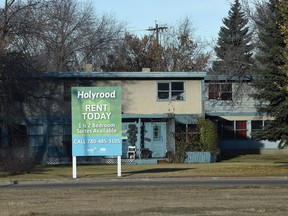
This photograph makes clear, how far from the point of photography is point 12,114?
36938mm

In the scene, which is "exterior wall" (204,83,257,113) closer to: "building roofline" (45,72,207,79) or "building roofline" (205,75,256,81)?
"building roofline" (205,75,256,81)

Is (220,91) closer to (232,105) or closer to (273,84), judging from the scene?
(232,105)

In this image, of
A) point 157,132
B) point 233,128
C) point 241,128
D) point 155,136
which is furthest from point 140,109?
point 241,128

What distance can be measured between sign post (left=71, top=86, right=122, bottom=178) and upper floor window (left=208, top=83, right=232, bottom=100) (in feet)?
63.3

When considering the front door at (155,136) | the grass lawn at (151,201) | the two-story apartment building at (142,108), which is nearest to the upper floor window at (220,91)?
the two-story apartment building at (142,108)

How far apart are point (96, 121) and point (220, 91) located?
67.6 ft

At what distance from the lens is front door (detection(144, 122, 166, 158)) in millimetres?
46094

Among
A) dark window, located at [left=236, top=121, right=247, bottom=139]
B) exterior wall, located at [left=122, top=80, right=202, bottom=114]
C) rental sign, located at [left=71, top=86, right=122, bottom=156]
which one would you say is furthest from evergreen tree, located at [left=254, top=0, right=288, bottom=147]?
dark window, located at [left=236, top=121, right=247, bottom=139]

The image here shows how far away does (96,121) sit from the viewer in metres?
30.0

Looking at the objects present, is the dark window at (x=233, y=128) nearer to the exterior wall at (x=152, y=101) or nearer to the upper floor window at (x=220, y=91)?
the upper floor window at (x=220, y=91)

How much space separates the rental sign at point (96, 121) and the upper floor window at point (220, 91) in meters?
19.3

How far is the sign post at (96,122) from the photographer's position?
29875 mm

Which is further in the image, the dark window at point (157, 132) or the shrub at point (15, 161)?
the dark window at point (157, 132)

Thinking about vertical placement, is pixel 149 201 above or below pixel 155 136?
below
